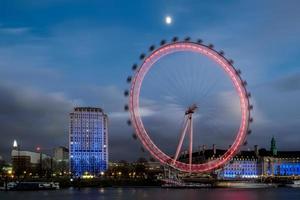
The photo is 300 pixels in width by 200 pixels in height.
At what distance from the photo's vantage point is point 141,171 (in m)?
192

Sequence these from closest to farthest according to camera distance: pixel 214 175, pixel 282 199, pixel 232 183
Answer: pixel 282 199, pixel 232 183, pixel 214 175

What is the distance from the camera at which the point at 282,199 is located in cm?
7238

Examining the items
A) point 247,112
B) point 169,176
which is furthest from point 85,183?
point 247,112

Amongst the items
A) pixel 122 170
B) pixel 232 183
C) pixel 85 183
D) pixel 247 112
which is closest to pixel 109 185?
pixel 85 183

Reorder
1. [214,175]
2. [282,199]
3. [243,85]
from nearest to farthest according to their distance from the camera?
1. [282,199]
2. [243,85]
3. [214,175]

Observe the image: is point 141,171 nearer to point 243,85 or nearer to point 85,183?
point 85,183

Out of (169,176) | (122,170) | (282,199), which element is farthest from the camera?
(122,170)

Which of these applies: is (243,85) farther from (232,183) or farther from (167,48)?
(232,183)

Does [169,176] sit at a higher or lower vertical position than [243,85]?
lower

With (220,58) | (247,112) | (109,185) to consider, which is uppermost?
(220,58)

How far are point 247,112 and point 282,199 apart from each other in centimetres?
1282

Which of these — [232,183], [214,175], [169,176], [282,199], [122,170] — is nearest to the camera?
[282,199]

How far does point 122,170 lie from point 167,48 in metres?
120

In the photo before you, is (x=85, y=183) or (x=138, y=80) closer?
(x=138, y=80)
